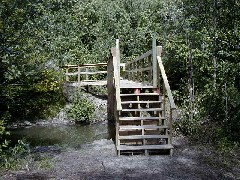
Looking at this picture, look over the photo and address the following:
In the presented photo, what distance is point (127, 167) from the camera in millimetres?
6887

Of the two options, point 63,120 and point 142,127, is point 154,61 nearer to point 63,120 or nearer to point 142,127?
point 142,127

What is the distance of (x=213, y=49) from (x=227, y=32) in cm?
70

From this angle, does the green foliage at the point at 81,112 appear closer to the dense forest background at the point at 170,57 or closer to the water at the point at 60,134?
the water at the point at 60,134

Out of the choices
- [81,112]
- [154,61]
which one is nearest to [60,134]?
[81,112]

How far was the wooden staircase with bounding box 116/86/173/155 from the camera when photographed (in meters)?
7.93

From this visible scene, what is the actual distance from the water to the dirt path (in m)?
3.63

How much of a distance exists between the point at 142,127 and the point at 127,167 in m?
1.64

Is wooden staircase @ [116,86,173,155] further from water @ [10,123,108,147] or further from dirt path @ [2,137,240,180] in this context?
water @ [10,123,108,147]

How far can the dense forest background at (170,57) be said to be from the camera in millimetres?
8102

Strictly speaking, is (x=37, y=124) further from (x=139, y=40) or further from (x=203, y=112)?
(x=139, y=40)

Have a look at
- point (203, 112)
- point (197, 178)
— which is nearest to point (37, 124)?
point (203, 112)

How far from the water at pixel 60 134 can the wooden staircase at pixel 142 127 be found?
263 cm

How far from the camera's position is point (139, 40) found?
70.3 ft

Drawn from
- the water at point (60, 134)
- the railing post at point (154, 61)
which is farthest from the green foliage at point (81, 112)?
the railing post at point (154, 61)
